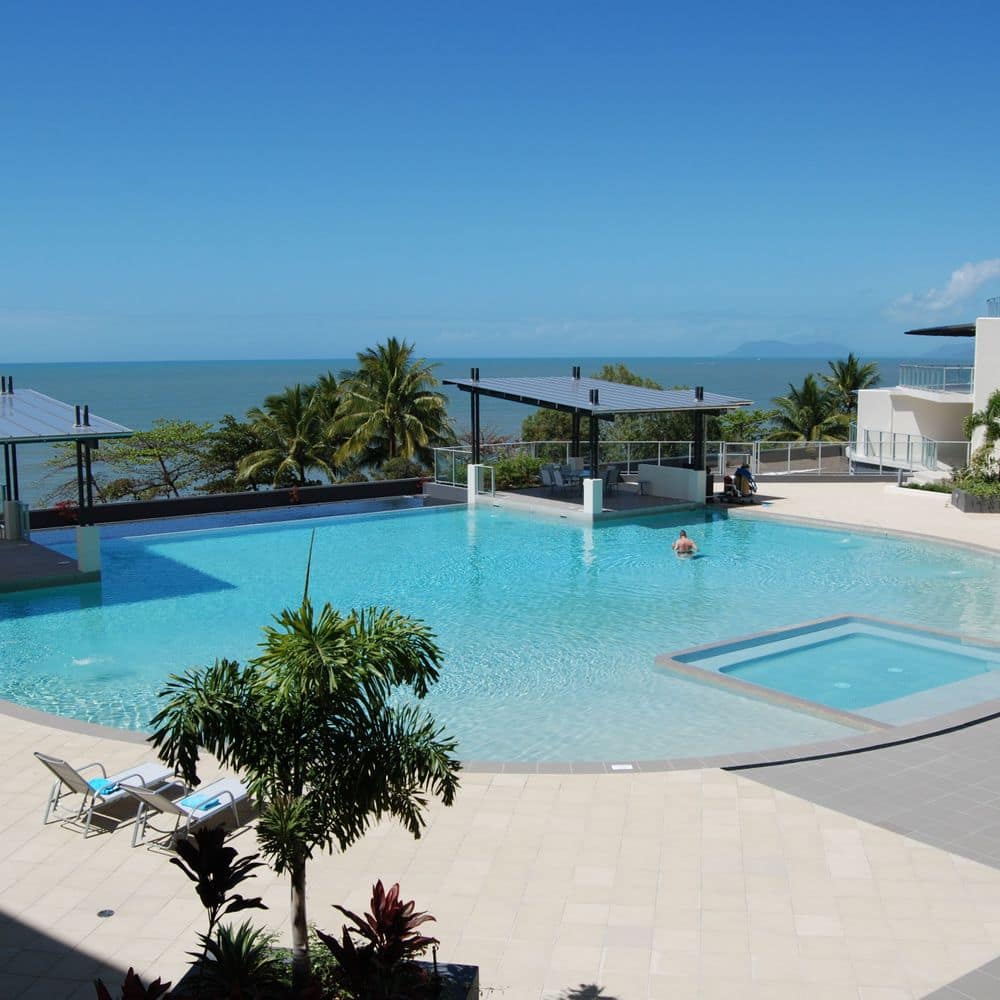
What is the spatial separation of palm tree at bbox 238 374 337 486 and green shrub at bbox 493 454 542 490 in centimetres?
850

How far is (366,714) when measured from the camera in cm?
483

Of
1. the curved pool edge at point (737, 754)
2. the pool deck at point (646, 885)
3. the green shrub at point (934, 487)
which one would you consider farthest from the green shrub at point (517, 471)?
the pool deck at point (646, 885)

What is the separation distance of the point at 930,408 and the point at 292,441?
20098 millimetres

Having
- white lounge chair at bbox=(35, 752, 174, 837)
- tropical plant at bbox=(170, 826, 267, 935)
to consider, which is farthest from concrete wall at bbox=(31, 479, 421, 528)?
tropical plant at bbox=(170, 826, 267, 935)

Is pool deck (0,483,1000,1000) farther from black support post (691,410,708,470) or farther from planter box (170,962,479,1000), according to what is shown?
black support post (691,410,708,470)

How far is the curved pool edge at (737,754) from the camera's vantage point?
28.8ft

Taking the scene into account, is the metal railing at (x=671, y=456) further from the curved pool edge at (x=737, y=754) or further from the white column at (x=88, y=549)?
the curved pool edge at (x=737, y=754)

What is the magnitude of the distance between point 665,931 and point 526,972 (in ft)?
3.06

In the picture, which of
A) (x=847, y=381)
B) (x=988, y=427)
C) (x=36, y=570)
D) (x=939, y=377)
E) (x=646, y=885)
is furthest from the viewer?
(x=847, y=381)

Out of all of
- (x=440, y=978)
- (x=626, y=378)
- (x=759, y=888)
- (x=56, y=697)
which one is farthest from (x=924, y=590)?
(x=626, y=378)

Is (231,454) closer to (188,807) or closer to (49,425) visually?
(49,425)

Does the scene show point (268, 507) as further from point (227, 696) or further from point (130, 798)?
point (227, 696)

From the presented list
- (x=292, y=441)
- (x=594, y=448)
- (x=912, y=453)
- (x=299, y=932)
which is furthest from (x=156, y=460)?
(x=299, y=932)

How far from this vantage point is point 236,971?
4438 mm
